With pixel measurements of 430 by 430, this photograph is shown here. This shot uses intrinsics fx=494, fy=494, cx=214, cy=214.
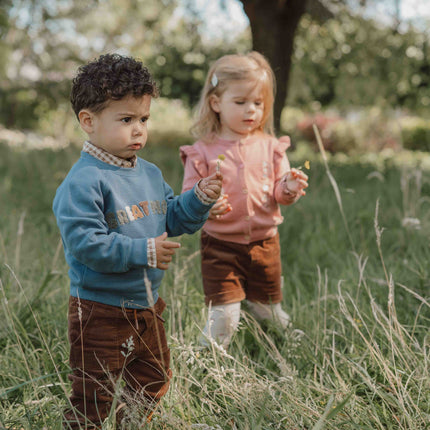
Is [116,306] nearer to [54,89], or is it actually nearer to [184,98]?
[184,98]

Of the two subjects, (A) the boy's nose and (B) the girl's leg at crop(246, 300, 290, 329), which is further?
(B) the girl's leg at crop(246, 300, 290, 329)

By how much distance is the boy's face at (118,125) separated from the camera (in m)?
1.69

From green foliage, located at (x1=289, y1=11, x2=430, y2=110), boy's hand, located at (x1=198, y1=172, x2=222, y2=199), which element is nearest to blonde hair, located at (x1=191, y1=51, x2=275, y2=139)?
boy's hand, located at (x1=198, y1=172, x2=222, y2=199)

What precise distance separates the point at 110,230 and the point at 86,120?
1.29 feet

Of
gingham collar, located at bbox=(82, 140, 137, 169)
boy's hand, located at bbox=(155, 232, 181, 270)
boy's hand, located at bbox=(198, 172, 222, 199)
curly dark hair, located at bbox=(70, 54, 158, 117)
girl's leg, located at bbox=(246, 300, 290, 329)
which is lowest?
girl's leg, located at bbox=(246, 300, 290, 329)

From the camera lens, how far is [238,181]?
253 cm

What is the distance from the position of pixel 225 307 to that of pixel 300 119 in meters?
25.0

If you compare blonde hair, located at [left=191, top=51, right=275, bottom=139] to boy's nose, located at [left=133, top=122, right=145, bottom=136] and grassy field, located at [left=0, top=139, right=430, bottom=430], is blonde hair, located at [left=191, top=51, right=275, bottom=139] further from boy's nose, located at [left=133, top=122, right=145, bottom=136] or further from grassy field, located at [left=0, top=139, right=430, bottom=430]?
boy's nose, located at [left=133, top=122, right=145, bottom=136]

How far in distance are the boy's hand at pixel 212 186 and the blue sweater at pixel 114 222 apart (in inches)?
2.0

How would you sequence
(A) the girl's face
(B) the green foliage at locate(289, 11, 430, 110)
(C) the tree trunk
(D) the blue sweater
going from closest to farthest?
(D) the blue sweater
(A) the girl's face
(C) the tree trunk
(B) the green foliage at locate(289, 11, 430, 110)

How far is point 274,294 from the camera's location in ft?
8.96

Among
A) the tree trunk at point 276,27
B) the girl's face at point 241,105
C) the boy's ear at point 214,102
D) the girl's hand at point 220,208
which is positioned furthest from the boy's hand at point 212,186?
the tree trunk at point 276,27

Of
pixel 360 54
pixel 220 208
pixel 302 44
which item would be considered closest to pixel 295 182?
pixel 220 208

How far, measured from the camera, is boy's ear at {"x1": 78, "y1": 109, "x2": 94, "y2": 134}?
1712mm
